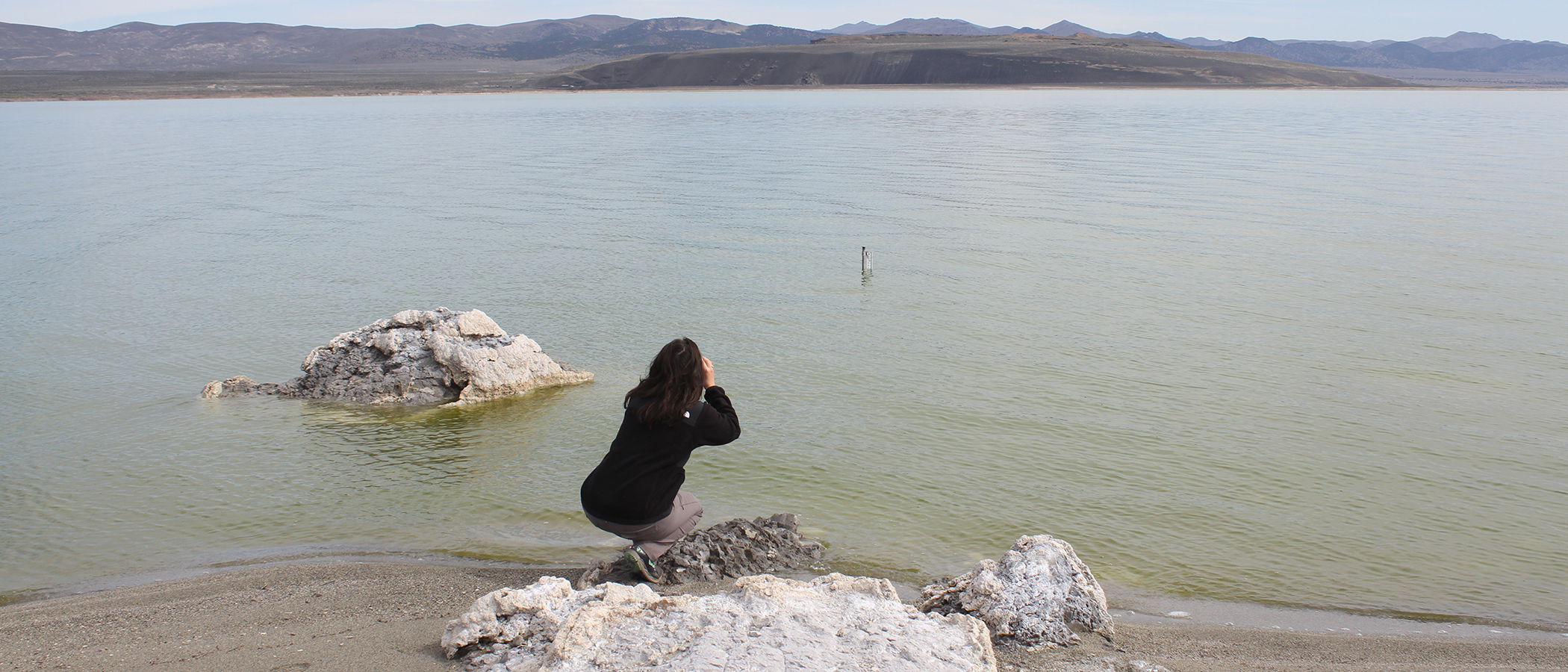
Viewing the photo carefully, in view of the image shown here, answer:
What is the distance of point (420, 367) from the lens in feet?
25.4

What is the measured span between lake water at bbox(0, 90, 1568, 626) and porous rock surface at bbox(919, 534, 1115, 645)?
87cm

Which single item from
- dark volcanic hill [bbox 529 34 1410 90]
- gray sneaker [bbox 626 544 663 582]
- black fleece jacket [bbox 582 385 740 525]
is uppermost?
dark volcanic hill [bbox 529 34 1410 90]

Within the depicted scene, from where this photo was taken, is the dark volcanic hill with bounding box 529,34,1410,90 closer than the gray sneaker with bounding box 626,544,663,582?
No

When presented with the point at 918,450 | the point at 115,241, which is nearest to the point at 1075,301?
the point at 918,450

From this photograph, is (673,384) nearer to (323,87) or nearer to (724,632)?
(724,632)

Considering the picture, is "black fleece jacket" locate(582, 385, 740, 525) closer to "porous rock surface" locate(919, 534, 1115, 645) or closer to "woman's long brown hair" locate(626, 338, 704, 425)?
"woman's long brown hair" locate(626, 338, 704, 425)

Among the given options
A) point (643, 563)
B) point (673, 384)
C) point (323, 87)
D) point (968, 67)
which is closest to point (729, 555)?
point (643, 563)

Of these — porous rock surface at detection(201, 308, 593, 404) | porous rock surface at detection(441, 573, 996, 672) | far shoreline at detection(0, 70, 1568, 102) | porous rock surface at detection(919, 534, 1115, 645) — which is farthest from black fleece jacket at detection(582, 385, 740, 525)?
far shoreline at detection(0, 70, 1568, 102)

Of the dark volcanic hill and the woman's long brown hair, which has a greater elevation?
the dark volcanic hill

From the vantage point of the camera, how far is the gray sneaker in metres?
4.29

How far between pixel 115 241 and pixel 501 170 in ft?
33.8

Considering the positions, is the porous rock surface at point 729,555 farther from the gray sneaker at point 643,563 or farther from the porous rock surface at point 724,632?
the porous rock surface at point 724,632

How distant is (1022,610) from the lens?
12.3ft

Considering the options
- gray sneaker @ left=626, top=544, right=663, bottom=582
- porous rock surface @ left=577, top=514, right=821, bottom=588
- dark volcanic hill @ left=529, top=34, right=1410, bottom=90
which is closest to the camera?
gray sneaker @ left=626, top=544, right=663, bottom=582
